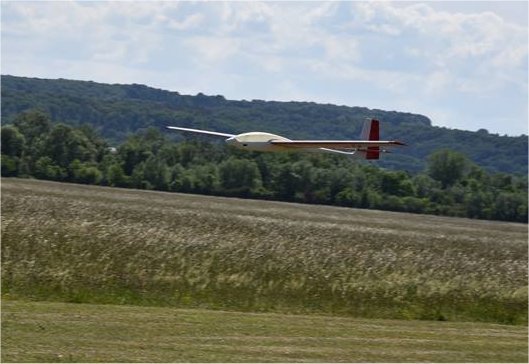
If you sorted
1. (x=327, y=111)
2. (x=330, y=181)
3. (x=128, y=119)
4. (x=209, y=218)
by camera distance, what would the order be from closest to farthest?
(x=330, y=181)
(x=327, y=111)
(x=128, y=119)
(x=209, y=218)

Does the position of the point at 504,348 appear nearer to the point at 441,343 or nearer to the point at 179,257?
the point at 441,343

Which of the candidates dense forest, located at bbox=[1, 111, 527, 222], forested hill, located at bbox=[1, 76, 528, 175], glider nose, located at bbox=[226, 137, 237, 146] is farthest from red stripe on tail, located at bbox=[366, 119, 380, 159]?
glider nose, located at bbox=[226, 137, 237, 146]

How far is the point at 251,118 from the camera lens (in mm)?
9531

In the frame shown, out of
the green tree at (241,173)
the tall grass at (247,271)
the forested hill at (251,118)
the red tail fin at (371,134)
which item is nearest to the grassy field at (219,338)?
the tall grass at (247,271)

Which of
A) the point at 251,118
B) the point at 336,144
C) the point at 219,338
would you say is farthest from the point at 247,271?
Result: the point at 336,144

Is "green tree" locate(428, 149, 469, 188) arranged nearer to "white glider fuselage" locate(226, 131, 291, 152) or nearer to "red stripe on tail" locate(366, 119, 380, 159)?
"red stripe on tail" locate(366, 119, 380, 159)

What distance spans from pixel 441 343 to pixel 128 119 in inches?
219

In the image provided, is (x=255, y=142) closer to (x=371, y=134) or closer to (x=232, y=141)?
(x=232, y=141)

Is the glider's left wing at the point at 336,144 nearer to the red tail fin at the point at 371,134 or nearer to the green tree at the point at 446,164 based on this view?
the red tail fin at the point at 371,134

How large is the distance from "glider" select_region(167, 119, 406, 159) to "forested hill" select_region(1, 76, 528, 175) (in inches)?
23.9

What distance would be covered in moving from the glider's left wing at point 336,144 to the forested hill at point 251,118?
2.73 ft

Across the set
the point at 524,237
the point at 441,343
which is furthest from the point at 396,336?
the point at 524,237

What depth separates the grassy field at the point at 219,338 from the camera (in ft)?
38.5

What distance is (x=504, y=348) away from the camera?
13.9m
